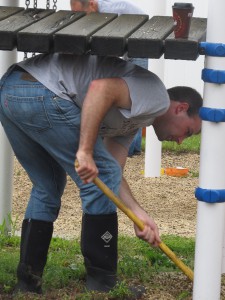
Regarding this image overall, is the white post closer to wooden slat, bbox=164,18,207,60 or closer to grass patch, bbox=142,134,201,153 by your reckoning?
wooden slat, bbox=164,18,207,60

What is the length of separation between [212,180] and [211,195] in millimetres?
71

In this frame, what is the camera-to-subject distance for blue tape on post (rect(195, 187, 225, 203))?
432cm

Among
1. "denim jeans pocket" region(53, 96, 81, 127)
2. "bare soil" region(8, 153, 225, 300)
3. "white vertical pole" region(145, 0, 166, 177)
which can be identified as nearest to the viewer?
"denim jeans pocket" region(53, 96, 81, 127)

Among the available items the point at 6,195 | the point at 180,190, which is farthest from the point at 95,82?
the point at 180,190

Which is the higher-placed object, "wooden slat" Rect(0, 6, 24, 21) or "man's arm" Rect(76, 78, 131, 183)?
"wooden slat" Rect(0, 6, 24, 21)

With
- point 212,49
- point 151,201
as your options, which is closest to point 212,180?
point 212,49

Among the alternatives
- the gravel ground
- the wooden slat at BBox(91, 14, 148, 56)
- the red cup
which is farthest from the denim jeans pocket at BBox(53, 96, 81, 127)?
the gravel ground

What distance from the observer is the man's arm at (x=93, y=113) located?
4.22 metres

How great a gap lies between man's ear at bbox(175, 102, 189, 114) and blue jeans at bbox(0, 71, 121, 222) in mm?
396

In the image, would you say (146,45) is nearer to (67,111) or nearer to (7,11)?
(67,111)

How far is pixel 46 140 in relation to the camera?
4.48 meters

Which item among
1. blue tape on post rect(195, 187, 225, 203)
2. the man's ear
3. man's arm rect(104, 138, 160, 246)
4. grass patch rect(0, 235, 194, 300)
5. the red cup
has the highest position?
the red cup

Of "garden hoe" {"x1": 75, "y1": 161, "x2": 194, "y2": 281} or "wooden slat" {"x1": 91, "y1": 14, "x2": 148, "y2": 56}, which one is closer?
"wooden slat" {"x1": 91, "y1": 14, "x2": 148, "y2": 56}

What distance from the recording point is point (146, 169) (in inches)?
320
